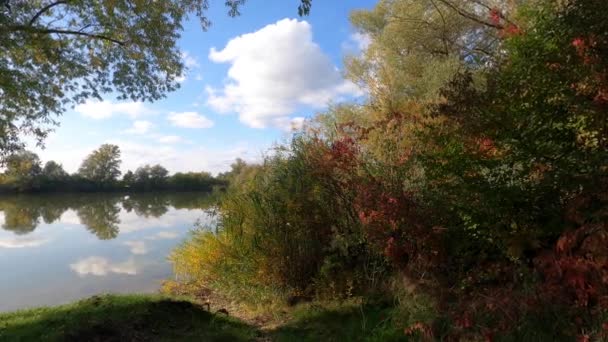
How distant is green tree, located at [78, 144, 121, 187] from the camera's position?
64.8 m

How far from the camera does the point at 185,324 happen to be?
18.8 ft

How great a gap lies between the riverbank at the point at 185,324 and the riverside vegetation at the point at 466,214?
0.21 ft

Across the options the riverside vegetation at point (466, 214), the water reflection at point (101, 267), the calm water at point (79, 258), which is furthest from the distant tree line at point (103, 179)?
the riverside vegetation at point (466, 214)

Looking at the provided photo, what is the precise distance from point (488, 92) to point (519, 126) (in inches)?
18.8

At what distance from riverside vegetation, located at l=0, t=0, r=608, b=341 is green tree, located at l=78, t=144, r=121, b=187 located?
64083 mm

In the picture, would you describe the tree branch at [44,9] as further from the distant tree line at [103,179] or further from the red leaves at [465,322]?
the distant tree line at [103,179]

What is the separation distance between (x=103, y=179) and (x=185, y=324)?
6784 centimetres

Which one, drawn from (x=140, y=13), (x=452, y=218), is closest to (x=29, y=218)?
(x=140, y=13)

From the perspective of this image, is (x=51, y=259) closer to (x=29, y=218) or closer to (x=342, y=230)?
(x=342, y=230)

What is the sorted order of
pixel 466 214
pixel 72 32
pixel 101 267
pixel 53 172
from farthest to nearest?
pixel 53 172
pixel 101 267
pixel 72 32
pixel 466 214

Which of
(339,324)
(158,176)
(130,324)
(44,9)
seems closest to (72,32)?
(44,9)

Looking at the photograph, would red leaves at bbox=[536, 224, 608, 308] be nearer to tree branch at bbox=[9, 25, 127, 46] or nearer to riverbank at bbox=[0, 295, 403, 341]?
riverbank at bbox=[0, 295, 403, 341]

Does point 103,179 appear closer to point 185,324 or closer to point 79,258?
point 79,258

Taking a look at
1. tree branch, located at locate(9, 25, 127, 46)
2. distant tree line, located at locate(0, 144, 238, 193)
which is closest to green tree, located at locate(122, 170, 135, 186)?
distant tree line, located at locate(0, 144, 238, 193)
